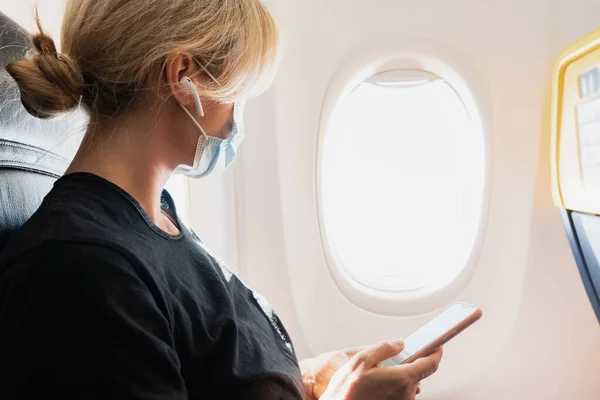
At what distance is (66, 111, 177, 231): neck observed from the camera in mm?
784

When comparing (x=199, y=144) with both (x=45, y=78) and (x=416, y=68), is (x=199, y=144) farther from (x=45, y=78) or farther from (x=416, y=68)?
(x=416, y=68)

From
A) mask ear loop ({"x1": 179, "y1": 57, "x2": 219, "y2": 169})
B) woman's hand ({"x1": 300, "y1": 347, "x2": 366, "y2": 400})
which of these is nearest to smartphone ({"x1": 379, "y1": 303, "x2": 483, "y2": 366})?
woman's hand ({"x1": 300, "y1": 347, "x2": 366, "y2": 400})

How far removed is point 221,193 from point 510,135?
74cm

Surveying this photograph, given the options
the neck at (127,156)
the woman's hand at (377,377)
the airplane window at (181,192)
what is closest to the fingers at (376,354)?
the woman's hand at (377,377)

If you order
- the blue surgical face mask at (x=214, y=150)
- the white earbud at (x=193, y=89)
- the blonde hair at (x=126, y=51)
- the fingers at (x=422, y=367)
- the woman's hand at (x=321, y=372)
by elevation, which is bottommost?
the woman's hand at (x=321, y=372)

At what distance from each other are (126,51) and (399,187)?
1.10 meters

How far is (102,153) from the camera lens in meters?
0.79

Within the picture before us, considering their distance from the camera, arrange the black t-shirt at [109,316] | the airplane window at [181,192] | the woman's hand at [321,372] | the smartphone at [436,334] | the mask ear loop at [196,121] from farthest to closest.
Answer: the airplane window at [181,192] < the woman's hand at [321,372] < the smartphone at [436,334] < the mask ear loop at [196,121] < the black t-shirt at [109,316]

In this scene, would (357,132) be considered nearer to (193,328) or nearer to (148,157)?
(148,157)

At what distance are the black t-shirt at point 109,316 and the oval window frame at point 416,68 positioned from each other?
2.41ft

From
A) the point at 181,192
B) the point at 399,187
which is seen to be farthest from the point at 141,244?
the point at 399,187

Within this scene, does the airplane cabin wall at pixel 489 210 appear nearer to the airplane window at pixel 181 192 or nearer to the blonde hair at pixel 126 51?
the airplane window at pixel 181 192

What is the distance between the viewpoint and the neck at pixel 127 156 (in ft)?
2.57

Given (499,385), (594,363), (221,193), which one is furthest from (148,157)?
(594,363)
